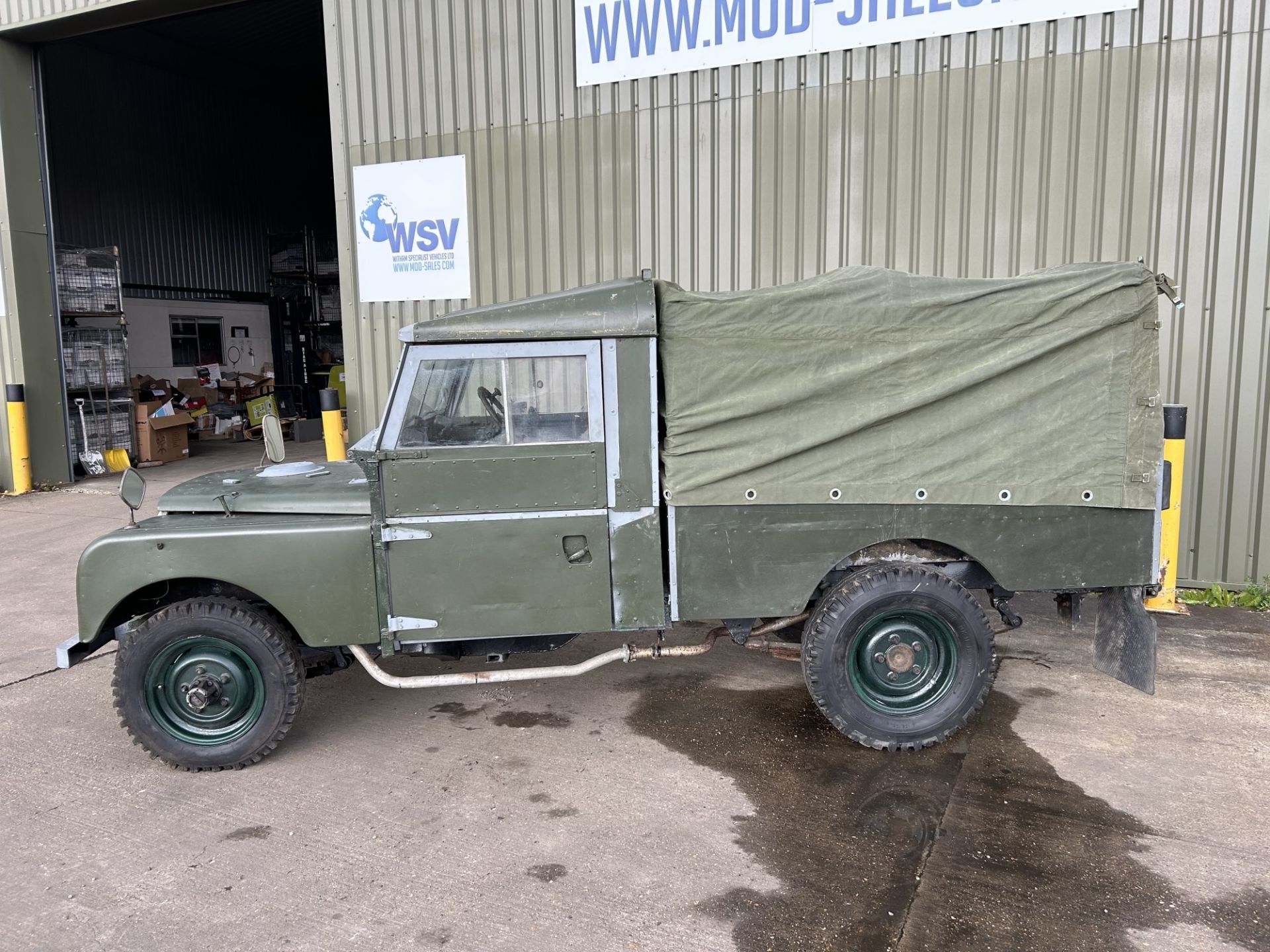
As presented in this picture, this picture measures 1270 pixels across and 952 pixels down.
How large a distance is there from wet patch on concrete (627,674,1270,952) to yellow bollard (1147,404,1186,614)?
8.05ft

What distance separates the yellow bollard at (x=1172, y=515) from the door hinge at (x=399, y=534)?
16.2 feet

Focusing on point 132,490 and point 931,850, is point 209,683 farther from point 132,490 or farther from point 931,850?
point 931,850

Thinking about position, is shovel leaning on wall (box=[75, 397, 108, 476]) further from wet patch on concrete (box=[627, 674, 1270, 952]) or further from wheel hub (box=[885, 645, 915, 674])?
wheel hub (box=[885, 645, 915, 674])

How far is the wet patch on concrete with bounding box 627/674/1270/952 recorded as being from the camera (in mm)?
3045

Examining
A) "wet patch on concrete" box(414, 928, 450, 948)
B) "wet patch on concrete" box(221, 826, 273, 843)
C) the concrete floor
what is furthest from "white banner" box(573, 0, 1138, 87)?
"wet patch on concrete" box(414, 928, 450, 948)

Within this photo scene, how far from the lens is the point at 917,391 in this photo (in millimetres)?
4238

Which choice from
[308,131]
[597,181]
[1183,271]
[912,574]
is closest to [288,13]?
[308,131]

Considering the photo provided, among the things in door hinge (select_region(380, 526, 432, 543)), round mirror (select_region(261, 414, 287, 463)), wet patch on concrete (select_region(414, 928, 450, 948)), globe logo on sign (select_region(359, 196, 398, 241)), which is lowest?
wet patch on concrete (select_region(414, 928, 450, 948))

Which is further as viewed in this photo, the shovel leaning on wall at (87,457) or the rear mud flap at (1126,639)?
the shovel leaning on wall at (87,457)

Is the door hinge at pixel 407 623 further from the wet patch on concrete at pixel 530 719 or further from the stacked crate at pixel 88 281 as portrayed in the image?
the stacked crate at pixel 88 281

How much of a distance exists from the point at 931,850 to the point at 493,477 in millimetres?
2443

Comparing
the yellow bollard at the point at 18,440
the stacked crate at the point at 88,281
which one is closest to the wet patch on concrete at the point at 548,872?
the yellow bollard at the point at 18,440

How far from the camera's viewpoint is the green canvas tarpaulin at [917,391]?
165 inches

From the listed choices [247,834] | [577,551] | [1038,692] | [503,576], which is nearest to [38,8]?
[503,576]
